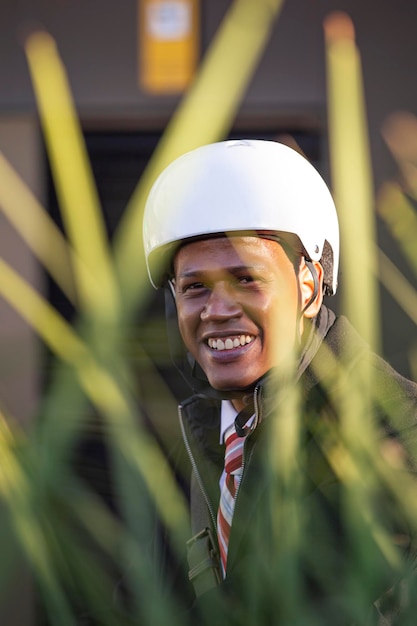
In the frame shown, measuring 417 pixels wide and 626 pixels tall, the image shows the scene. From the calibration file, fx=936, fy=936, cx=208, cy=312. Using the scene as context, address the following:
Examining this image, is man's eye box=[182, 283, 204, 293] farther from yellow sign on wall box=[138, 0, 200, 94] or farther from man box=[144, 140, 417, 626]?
yellow sign on wall box=[138, 0, 200, 94]

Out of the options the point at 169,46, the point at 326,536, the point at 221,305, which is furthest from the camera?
the point at 169,46

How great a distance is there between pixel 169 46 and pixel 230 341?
189 centimetres

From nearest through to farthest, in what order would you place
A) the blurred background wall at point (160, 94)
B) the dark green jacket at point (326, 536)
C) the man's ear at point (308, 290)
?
1. the dark green jacket at point (326, 536)
2. the man's ear at point (308, 290)
3. the blurred background wall at point (160, 94)

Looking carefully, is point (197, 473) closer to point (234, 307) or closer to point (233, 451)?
point (233, 451)

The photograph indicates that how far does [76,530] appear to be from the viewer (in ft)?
1.99

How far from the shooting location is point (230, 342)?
142cm

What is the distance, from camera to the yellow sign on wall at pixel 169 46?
120 inches

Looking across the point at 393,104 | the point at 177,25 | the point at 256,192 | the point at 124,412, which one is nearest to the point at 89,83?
the point at 177,25

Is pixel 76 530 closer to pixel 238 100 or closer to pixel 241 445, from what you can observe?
pixel 241 445

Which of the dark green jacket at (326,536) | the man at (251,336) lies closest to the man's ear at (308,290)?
the man at (251,336)

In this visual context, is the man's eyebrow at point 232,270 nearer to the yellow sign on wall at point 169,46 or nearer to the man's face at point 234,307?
the man's face at point 234,307

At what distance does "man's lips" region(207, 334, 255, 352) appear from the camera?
1.41 metres

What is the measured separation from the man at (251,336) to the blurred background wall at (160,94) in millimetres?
1406

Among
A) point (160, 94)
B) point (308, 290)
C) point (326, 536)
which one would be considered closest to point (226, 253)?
point (308, 290)
